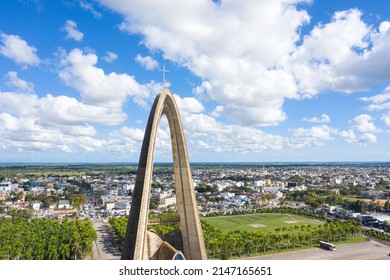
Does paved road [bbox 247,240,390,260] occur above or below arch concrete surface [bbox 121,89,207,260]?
below

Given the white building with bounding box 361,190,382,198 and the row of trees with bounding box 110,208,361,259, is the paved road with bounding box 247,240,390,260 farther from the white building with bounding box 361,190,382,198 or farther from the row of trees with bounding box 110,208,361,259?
the white building with bounding box 361,190,382,198

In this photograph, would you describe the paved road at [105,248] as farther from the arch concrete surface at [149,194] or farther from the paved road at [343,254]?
the arch concrete surface at [149,194]

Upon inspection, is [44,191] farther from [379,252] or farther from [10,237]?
[379,252]

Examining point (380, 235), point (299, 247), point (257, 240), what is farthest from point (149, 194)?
point (380, 235)

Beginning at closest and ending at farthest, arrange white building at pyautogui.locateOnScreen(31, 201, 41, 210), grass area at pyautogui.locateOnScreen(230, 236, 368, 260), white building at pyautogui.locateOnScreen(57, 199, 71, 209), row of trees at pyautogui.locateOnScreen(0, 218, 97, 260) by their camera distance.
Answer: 1. row of trees at pyautogui.locateOnScreen(0, 218, 97, 260)
2. grass area at pyautogui.locateOnScreen(230, 236, 368, 260)
3. white building at pyautogui.locateOnScreen(57, 199, 71, 209)
4. white building at pyautogui.locateOnScreen(31, 201, 41, 210)

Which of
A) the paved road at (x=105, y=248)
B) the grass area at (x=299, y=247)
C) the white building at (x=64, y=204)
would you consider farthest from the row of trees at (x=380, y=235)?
the white building at (x=64, y=204)

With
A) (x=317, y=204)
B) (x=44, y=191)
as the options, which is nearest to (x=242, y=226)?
(x=317, y=204)

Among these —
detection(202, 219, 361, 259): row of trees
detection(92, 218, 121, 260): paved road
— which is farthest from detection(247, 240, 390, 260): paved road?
detection(92, 218, 121, 260): paved road
